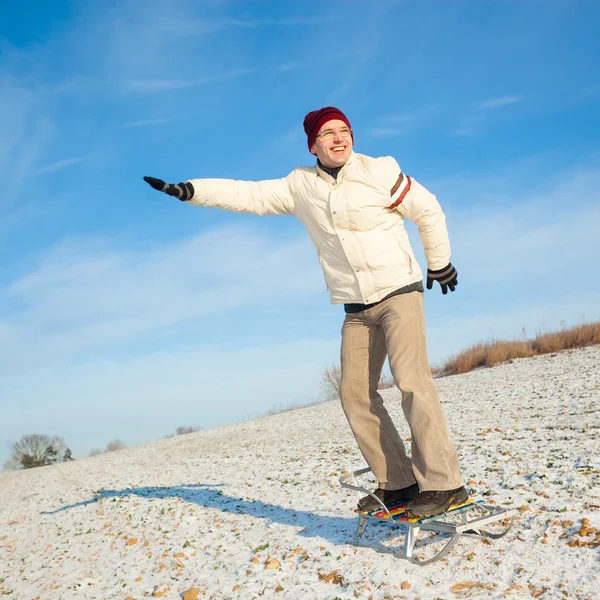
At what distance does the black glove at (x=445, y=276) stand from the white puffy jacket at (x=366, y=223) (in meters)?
0.05

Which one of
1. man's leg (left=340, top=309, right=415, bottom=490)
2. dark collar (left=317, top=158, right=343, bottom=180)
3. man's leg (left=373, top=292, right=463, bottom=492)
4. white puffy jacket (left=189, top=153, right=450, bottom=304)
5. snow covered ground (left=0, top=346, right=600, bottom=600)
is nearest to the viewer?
snow covered ground (left=0, top=346, right=600, bottom=600)

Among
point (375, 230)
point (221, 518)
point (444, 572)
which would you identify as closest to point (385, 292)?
point (375, 230)

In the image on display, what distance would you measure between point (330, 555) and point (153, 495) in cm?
447

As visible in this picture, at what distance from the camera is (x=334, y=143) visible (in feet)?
13.3

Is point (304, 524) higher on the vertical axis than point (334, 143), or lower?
lower

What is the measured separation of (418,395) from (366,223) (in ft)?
3.86

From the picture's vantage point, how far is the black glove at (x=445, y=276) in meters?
4.26

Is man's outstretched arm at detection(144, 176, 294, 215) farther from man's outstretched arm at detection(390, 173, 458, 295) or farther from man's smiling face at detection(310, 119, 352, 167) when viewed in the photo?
man's outstretched arm at detection(390, 173, 458, 295)

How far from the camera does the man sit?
12.7 feet

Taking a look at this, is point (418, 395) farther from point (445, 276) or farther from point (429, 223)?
point (429, 223)

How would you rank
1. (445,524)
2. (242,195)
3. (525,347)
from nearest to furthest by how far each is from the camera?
(445,524) < (242,195) < (525,347)

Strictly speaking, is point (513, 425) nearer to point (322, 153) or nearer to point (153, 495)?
point (153, 495)

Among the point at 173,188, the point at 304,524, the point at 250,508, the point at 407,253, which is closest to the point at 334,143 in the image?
the point at 407,253

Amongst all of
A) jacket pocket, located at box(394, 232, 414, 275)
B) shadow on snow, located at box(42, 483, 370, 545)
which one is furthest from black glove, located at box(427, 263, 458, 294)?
shadow on snow, located at box(42, 483, 370, 545)
